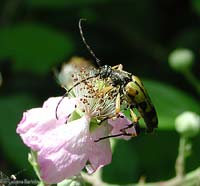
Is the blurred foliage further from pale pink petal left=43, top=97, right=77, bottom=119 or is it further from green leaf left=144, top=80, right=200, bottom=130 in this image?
pale pink petal left=43, top=97, right=77, bottom=119

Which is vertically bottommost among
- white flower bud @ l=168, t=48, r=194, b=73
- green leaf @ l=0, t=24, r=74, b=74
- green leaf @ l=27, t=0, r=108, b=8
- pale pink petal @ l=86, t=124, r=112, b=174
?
white flower bud @ l=168, t=48, r=194, b=73

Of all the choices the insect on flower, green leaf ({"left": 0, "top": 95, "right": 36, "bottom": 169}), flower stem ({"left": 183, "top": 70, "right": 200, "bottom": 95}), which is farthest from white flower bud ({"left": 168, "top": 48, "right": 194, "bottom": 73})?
the insect on flower

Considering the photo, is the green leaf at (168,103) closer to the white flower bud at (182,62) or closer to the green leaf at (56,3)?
the white flower bud at (182,62)

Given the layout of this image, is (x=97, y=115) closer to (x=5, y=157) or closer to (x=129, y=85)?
(x=129, y=85)

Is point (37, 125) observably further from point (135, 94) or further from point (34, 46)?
point (34, 46)

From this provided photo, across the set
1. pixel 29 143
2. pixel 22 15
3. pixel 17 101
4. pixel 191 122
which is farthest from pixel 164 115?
pixel 22 15

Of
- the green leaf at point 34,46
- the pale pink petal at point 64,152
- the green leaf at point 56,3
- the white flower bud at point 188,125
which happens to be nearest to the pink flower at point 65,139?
the pale pink petal at point 64,152
